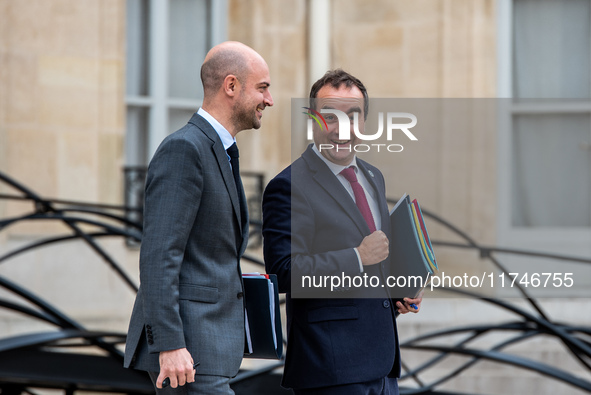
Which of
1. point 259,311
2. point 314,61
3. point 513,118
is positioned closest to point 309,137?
point 259,311

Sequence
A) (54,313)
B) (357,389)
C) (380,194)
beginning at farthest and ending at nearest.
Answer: (54,313) < (380,194) < (357,389)

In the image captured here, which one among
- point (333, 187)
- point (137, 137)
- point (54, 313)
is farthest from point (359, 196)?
point (137, 137)

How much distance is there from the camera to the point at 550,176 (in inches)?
287

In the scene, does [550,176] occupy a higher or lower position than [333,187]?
higher

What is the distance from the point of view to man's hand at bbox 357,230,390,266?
2.06m

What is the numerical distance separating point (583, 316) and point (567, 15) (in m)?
2.49

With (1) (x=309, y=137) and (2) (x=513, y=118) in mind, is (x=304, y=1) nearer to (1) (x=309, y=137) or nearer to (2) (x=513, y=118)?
(2) (x=513, y=118)

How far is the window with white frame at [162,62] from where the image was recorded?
6.75 m

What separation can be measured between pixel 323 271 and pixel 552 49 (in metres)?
5.62

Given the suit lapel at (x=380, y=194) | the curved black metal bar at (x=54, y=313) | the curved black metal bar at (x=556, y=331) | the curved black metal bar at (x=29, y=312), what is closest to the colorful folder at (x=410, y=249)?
the suit lapel at (x=380, y=194)

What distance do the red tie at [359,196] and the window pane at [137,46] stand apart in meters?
4.80

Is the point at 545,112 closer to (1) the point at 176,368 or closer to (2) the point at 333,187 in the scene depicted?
(2) the point at 333,187

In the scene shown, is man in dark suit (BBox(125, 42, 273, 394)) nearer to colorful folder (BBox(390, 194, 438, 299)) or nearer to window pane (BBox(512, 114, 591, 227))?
colorful folder (BBox(390, 194, 438, 299))

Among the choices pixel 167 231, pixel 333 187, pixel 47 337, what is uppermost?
pixel 333 187
